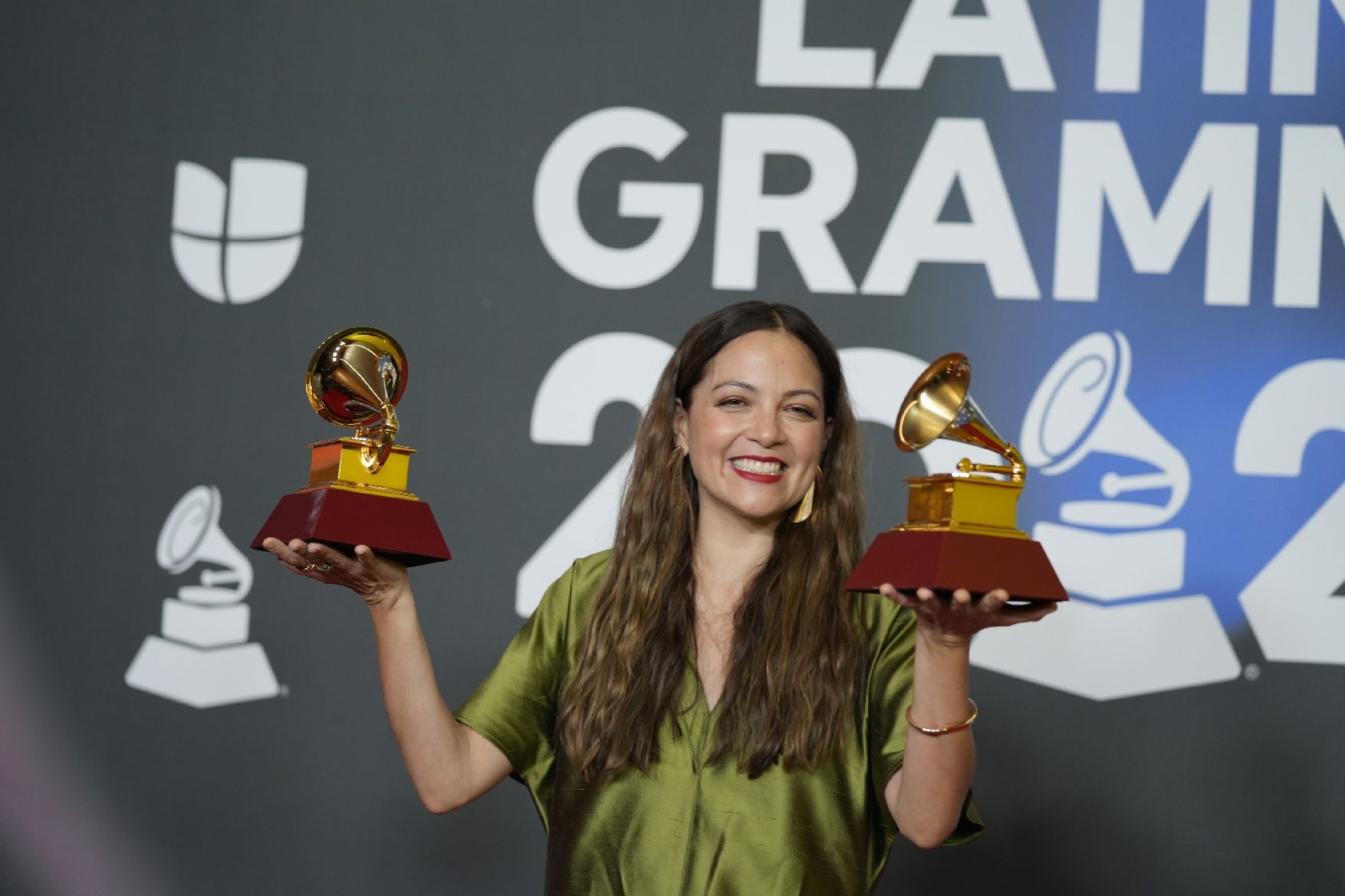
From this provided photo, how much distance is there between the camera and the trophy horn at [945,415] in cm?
177

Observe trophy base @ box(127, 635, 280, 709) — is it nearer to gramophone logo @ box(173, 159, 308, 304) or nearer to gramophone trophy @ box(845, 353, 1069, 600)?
gramophone logo @ box(173, 159, 308, 304)

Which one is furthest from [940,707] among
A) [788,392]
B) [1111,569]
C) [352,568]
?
[1111,569]

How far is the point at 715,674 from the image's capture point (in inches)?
81.7

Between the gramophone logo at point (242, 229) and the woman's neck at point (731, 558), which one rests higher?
the gramophone logo at point (242, 229)

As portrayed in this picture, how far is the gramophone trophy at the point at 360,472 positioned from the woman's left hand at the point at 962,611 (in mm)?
612

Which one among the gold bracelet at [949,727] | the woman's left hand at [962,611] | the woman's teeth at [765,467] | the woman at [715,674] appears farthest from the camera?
the woman's teeth at [765,467]

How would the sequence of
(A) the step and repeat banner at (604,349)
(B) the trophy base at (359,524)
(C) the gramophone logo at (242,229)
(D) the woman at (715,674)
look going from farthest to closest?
(C) the gramophone logo at (242,229) → (A) the step and repeat banner at (604,349) → (D) the woman at (715,674) → (B) the trophy base at (359,524)

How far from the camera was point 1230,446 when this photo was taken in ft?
10.3

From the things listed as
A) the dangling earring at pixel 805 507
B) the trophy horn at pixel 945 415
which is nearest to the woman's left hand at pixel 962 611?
the trophy horn at pixel 945 415

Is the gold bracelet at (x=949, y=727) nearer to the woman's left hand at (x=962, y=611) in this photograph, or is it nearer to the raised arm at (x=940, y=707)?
the raised arm at (x=940, y=707)

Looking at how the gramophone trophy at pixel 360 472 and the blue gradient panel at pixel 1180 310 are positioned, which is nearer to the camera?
the gramophone trophy at pixel 360 472

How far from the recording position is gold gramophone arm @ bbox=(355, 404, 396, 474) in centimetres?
196

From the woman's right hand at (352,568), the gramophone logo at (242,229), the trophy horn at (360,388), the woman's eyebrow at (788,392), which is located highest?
the gramophone logo at (242,229)

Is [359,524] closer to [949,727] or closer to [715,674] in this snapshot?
[715,674]
